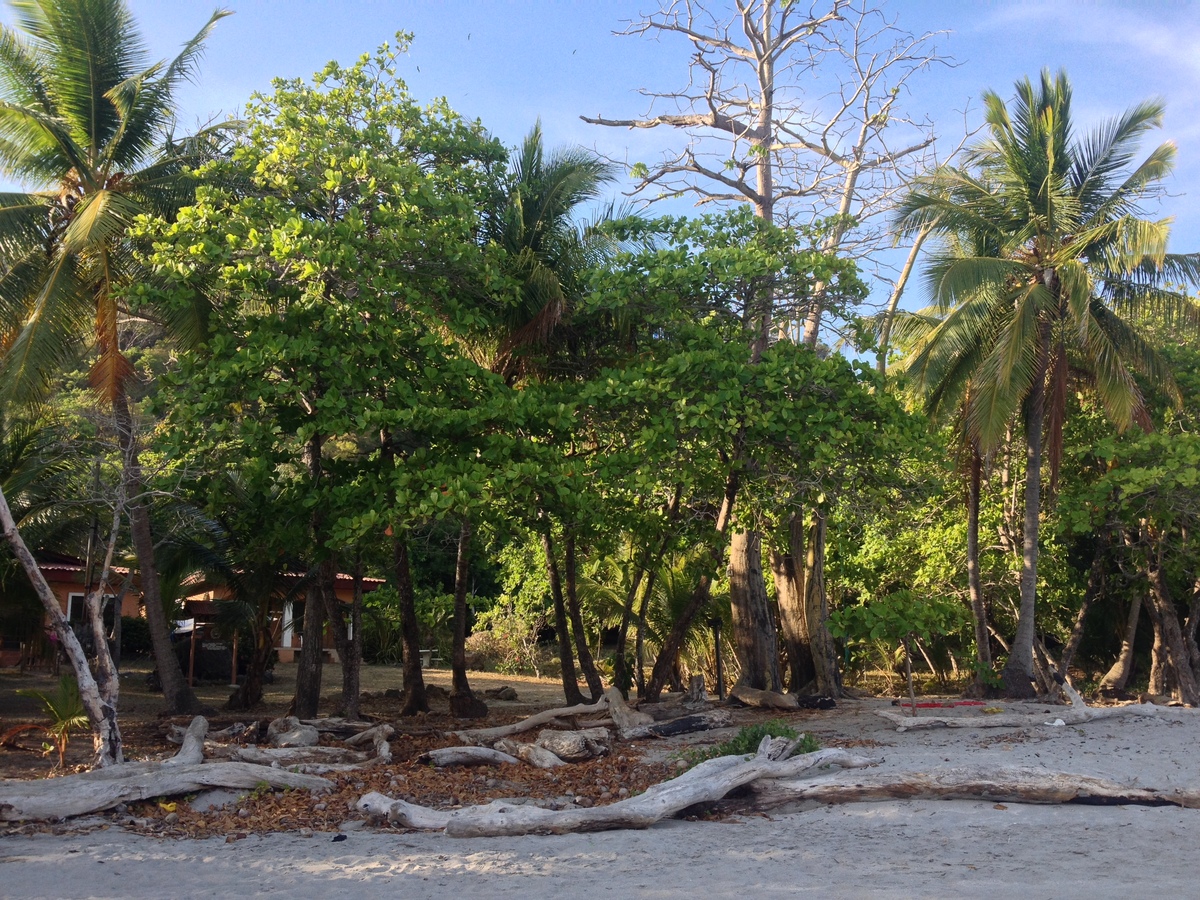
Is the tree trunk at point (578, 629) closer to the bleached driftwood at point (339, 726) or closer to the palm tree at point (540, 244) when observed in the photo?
the palm tree at point (540, 244)

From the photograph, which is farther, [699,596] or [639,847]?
[699,596]

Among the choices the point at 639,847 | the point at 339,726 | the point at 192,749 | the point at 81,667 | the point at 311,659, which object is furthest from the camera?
the point at 311,659

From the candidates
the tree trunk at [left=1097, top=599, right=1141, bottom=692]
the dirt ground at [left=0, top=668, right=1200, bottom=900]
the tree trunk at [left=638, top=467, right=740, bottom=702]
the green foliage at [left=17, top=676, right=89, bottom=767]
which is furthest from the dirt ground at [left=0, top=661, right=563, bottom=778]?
the tree trunk at [left=1097, top=599, right=1141, bottom=692]

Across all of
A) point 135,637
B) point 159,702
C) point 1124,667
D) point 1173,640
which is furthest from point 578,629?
point 135,637

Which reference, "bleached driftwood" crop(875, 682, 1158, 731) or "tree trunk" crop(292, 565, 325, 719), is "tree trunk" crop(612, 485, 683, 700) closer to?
"bleached driftwood" crop(875, 682, 1158, 731)

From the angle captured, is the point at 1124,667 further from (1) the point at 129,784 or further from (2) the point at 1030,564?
(1) the point at 129,784

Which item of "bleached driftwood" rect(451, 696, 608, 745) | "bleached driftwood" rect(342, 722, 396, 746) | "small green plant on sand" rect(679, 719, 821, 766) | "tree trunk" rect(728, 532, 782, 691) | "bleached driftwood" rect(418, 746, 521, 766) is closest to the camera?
"small green plant on sand" rect(679, 719, 821, 766)

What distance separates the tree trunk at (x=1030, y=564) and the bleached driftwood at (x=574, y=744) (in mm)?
7349

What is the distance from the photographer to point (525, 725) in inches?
457

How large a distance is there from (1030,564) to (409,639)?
8.84 m

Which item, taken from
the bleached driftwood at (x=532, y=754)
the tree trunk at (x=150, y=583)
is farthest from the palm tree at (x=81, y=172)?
the bleached driftwood at (x=532, y=754)

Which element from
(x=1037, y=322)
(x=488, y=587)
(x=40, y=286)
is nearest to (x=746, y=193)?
(x=1037, y=322)

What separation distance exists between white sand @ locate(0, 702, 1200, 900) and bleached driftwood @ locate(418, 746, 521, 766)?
8.22 ft

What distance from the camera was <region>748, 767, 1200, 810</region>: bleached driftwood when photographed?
7871 millimetres
